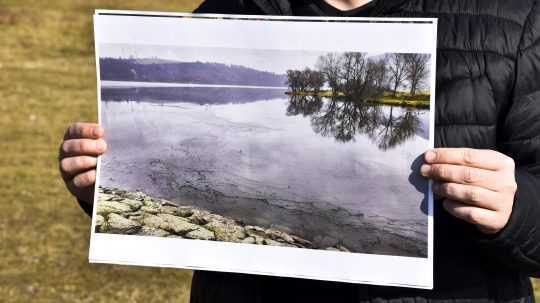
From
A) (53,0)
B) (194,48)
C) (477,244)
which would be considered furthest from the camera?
(53,0)

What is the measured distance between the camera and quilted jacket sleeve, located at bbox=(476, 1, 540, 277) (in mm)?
1320

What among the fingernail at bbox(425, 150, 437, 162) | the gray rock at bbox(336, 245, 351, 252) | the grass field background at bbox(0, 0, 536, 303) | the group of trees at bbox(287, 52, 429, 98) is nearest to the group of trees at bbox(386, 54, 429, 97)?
the group of trees at bbox(287, 52, 429, 98)

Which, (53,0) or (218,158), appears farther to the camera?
(53,0)

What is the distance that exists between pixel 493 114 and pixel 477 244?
0.70 feet

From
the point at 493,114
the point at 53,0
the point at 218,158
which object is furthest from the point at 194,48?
the point at 53,0

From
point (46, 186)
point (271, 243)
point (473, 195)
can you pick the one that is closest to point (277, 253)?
point (271, 243)

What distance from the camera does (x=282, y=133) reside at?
143 cm

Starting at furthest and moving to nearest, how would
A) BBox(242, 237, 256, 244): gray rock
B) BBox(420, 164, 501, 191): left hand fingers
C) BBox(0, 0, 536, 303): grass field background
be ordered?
1. BBox(0, 0, 536, 303): grass field background
2. BBox(242, 237, 256, 244): gray rock
3. BBox(420, 164, 501, 191): left hand fingers

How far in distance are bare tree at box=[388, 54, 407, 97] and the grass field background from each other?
368cm

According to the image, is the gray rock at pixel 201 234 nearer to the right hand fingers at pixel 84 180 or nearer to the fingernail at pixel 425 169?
the right hand fingers at pixel 84 180

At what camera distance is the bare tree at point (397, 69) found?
4.44 ft

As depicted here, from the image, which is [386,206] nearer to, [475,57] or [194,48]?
[475,57]

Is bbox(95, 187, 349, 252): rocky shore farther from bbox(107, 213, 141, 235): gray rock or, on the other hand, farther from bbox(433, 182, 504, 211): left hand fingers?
bbox(433, 182, 504, 211): left hand fingers

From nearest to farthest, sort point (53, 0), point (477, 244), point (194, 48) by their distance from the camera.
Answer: point (477, 244) → point (194, 48) → point (53, 0)
